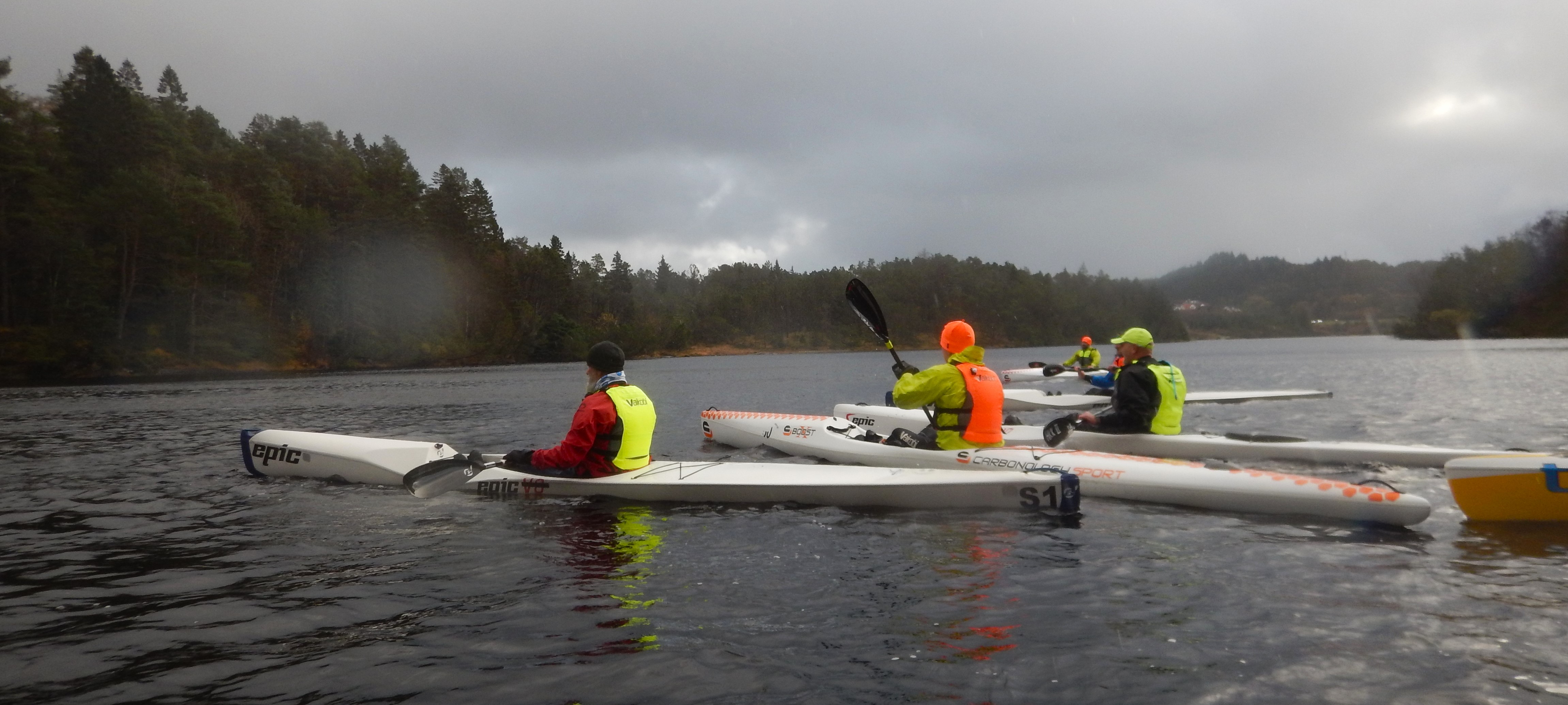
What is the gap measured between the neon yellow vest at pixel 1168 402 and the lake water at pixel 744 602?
1.68 metres

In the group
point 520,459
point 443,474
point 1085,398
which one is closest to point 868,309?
point 520,459

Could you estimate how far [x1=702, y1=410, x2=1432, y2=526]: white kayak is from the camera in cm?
711

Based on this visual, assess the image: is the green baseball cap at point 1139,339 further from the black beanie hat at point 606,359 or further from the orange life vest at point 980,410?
the black beanie hat at point 606,359

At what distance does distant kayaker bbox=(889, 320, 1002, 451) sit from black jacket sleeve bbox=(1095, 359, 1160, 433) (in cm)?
205

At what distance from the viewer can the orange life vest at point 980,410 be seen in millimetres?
9242

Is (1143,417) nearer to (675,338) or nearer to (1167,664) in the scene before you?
(1167,664)

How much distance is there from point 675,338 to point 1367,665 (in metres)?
102

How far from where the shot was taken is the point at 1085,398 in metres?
18.0

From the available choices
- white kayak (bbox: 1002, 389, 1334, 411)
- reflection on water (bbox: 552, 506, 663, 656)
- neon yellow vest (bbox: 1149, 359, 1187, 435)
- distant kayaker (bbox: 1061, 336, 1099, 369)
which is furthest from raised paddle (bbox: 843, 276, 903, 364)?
distant kayaker (bbox: 1061, 336, 1099, 369)

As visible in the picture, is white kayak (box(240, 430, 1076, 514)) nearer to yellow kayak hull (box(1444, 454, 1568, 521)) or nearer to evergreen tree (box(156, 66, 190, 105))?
yellow kayak hull (box(1444, 454, 1568, 521))

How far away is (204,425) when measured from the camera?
19.9 metres

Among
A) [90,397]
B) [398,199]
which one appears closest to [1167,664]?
[90,397]

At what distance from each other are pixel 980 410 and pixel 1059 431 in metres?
1.76

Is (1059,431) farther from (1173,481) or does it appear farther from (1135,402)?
(1173,481)
